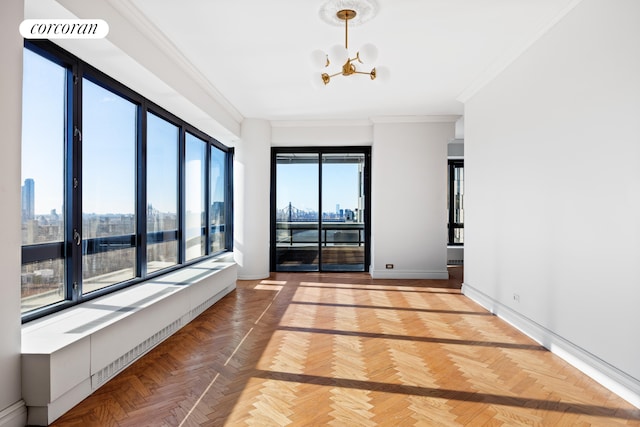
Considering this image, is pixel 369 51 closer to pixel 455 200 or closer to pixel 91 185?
pixel 91 185

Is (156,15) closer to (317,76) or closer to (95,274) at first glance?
(317,76)

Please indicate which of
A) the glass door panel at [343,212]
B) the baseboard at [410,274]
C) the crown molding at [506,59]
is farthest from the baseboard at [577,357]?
the glass door panel at [343,212]

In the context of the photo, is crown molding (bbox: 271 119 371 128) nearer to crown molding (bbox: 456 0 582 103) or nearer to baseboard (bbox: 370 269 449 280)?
crown molding (bbox: 456 0 582 103)

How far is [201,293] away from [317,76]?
2888mm

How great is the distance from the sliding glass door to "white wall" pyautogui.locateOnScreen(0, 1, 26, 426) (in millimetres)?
5703

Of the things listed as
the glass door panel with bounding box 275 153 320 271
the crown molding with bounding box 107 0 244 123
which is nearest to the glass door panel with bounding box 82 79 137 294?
the crown molding with bounding box 107 0 244 123

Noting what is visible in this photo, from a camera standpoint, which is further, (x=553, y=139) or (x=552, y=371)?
(x=553, y=139)

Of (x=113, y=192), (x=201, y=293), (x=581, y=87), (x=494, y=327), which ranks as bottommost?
(x=494, y=327)

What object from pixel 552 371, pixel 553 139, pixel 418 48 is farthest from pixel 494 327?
pixel 418 48

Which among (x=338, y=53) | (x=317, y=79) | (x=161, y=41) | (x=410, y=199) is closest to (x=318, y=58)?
(x=338, y=53)

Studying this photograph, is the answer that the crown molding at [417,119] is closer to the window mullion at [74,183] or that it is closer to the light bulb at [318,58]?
the light bulb at [318,58]

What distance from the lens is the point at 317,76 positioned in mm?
3580

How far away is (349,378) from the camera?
283cm

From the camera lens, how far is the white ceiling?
10.5ft
